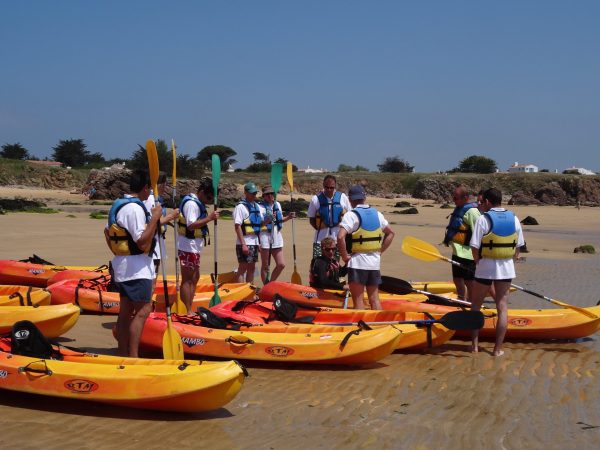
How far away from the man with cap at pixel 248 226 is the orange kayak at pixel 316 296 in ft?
2.10

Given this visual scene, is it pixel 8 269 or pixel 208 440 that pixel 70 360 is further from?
pixel 8 269

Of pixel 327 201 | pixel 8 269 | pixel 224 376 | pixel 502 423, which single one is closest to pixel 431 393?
pixel 502 423

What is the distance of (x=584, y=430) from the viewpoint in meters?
4.76

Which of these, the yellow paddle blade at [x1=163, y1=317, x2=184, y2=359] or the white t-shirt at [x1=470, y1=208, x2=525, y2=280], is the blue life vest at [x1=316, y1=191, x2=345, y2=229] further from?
the yellow paddle blade at [x1=163, y1=317, x2=184, y2=359]

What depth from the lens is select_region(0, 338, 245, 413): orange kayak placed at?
4535 millimetres

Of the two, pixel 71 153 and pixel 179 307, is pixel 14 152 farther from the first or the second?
pixel 179 307

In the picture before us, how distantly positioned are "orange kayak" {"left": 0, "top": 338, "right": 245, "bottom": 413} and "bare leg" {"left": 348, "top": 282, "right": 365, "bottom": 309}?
258 centimetres

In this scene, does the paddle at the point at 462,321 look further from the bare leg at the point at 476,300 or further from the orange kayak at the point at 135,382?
the orange kayak at the point at 135,382

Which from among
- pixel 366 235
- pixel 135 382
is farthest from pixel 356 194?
pixel 135 382

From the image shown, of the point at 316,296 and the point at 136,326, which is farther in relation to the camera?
the point at 316,296

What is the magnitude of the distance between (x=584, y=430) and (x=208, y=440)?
8.06 feet

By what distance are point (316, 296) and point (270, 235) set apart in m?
1.25

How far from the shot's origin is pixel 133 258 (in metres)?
5.21

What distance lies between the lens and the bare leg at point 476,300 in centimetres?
654
